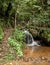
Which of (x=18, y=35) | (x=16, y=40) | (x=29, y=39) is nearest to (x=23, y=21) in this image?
(x=29, y=39)

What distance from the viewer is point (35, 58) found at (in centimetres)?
1403

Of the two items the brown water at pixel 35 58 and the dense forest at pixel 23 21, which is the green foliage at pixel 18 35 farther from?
the brown water at pixel 35 58

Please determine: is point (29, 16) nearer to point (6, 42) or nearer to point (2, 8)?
point (2, 8)

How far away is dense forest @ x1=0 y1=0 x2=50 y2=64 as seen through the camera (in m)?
17.6

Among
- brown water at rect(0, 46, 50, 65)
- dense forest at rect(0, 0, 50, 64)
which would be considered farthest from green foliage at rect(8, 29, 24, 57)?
brown water at rect(0, 46, 50, 65)

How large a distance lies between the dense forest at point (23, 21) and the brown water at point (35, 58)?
3.74 ft

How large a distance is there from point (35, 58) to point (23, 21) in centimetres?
870

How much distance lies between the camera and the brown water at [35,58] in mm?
12802

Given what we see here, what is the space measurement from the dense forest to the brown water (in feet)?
3.74

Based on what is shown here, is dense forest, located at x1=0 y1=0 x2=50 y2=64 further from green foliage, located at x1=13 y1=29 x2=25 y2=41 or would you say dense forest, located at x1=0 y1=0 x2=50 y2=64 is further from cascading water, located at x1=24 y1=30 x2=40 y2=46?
cascading water, located at x1=24 y1=30 x2=40 y2=46

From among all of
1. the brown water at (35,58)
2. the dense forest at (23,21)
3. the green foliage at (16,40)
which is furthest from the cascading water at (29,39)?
the brown water at (35,58)

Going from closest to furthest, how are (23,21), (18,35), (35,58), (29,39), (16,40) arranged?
1. (35,58)
2. (16,40)
3. (18,35)
4. (29,39)
5. (23,21)

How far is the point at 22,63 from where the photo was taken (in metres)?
12.6

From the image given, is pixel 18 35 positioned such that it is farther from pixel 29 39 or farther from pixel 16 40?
pixel 29 39
